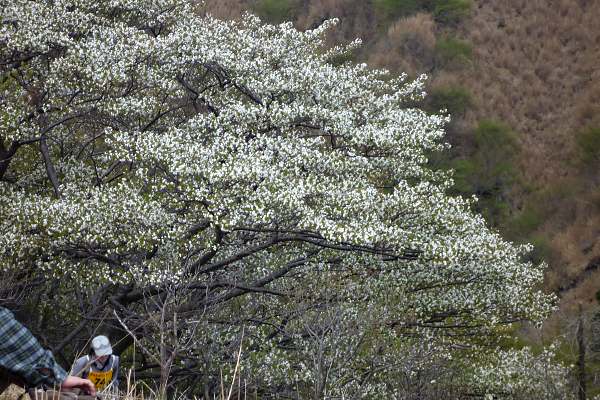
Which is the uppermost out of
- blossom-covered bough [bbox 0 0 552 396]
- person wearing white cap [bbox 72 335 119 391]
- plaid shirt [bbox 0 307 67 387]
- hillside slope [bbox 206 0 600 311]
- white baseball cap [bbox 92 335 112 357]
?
hillside slope [bbox 206 0 600 311]

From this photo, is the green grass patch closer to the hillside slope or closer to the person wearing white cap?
the hillside slope

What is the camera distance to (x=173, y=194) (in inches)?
409

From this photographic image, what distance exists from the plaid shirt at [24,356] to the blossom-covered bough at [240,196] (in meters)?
6.46

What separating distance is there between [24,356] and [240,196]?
22.8ft

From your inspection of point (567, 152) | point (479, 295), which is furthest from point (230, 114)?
point (567, 152)

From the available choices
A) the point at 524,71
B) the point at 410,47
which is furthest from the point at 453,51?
the point at 524,71

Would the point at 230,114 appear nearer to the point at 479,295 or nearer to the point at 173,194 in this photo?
the point at 173,194

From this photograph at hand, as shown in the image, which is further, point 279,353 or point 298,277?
point 298,277

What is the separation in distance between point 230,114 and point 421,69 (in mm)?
35537

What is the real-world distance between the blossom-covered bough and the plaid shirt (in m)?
6.46

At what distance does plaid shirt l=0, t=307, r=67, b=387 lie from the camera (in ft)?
9.25

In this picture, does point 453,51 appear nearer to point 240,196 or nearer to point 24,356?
point 240,196

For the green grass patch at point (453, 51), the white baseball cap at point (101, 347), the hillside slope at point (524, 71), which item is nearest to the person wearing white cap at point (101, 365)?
the white baseball cap at point (101, 347)

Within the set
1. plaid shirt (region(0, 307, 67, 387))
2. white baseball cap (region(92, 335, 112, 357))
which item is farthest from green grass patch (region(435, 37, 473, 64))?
plaid shirt (region(0, 307, 67, 387))
